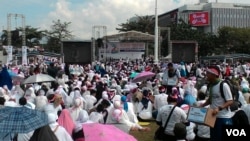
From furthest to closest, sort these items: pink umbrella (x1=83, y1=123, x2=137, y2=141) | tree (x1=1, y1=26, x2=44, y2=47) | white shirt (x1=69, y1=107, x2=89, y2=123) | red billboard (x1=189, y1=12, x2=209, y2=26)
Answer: red billboard (x1=189, y1=12, x2=209, y2=26) → tree (x1=1, y1=26, x2=44, y2=47) → white shirt (x1=69, y1=107, x2=89, y2=123) → pink umbrella (x1=83, y1=123, x2=137, y2=141)

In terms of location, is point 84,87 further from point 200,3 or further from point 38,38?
point 200,3

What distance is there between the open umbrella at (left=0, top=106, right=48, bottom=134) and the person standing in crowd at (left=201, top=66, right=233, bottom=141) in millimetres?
2538

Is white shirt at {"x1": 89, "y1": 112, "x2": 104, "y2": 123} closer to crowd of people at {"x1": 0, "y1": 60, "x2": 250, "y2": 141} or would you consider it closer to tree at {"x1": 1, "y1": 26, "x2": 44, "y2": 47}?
crowd of people at {"x1": 0, "y1": 60, "x2": 250, "y2": 141}

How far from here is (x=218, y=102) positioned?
266 inches

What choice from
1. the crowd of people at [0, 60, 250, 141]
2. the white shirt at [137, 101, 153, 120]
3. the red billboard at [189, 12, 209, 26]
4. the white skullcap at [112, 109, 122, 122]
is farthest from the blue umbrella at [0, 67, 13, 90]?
the red billboard at [189, 12, 209, 26]

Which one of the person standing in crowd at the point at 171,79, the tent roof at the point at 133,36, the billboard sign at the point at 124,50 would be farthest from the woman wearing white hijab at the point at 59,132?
the billboard sign at the point at 124,50

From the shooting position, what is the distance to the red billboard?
125m

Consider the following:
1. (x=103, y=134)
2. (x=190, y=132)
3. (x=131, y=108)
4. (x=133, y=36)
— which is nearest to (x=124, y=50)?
(x=133, y=36)

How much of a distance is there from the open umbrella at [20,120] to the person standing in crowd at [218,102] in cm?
254

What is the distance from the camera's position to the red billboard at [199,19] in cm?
12518

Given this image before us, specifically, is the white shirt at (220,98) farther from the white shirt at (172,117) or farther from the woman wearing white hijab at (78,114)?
the woman wearing white hijab at (78,114)

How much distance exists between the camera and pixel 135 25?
94.9 metres

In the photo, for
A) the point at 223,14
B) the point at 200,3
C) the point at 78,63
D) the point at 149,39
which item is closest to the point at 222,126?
the point at 78,63

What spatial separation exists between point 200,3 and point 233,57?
96126 millimetres
